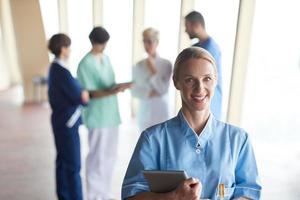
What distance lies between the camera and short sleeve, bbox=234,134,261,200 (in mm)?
1169

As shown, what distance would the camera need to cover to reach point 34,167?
3658 millimetres

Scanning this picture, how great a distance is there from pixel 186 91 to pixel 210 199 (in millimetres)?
371

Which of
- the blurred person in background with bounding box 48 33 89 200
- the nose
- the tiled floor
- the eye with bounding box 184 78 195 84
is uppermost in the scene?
the eye with bounding box 184 78 195 84

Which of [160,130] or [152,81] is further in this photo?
[152,81]

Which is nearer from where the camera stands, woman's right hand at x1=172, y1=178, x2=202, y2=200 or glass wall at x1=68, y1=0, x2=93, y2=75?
woman's right hand at x1=172, y1=178, x2=202, y2=200

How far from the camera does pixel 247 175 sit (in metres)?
1.18

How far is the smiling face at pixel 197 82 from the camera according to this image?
1094 mm

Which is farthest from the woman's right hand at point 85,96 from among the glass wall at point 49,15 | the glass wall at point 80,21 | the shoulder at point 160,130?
the glass wall at point 49,15

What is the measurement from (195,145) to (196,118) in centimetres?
9

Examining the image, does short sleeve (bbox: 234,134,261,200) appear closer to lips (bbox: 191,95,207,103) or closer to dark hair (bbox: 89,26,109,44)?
lips (bbox: 191,95,207,103)

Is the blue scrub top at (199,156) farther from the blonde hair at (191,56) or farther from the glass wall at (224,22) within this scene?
the glass wall at (224,22)

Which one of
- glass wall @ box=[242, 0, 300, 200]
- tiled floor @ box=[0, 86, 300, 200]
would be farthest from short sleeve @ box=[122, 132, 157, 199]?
glass wall @ box=[242, 0, 300, 200]

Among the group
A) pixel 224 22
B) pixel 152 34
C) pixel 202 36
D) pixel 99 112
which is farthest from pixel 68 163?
pixel 224 22

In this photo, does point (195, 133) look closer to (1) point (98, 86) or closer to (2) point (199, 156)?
(2) point (199, 156)
